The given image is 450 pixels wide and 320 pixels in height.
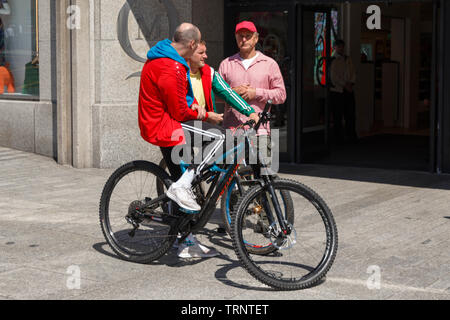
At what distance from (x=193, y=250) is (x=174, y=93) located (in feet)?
4.24

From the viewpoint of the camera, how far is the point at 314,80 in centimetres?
1168

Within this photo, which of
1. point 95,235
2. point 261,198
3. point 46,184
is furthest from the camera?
point 46,184

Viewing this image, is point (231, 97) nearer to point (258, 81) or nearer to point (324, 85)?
point (258, 81)

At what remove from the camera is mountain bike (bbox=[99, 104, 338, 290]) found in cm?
511

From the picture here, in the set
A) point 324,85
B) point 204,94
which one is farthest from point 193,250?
point 324,85

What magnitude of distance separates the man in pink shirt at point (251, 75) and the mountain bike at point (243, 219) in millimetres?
1174

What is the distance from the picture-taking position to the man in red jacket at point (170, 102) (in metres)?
5.48

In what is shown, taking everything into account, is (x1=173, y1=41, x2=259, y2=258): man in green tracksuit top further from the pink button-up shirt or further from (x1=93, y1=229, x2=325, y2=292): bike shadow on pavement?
the pink button-up shirt

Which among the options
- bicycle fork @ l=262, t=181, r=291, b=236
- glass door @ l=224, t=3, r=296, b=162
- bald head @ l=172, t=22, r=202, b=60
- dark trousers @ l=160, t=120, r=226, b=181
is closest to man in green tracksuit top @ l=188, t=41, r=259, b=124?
dark trousers @ l=160, t=120, r=226, b=181
